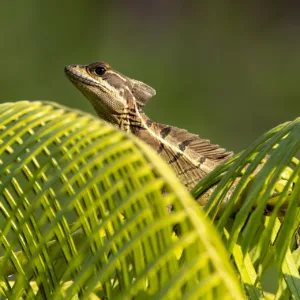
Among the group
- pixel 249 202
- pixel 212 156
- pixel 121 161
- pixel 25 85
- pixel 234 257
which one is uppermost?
pixel 121 161

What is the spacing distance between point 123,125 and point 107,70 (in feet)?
0.76

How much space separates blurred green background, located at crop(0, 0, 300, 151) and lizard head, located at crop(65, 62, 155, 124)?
3.51m

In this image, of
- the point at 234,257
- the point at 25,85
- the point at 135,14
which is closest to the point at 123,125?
the point at 234,257

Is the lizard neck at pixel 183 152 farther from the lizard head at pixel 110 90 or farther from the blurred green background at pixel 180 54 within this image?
the blurred green background at pixel 180 54

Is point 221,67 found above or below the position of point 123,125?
below

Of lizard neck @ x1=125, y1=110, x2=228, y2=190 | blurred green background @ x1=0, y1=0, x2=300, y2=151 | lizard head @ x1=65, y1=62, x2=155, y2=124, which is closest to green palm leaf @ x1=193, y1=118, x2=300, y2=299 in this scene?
lizard neck @ x1=125, y1=110, x2=228, y2=190

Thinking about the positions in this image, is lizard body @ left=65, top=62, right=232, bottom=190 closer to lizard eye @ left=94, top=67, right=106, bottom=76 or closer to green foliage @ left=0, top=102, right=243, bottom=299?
lizard eye @ left=94, top=67, right=106, bottom=76

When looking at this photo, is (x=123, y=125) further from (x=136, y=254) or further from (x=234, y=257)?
(x=136, y=254)

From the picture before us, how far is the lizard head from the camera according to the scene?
2828 millimetres

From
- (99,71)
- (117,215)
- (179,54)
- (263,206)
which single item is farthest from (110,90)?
(179,54)

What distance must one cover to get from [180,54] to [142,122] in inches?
229

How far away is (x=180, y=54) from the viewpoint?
8523mm

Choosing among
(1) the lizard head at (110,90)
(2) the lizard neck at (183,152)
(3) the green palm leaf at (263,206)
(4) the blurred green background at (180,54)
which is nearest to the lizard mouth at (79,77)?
(1) the lizard head at (110,90)

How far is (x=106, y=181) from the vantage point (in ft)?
2.90
